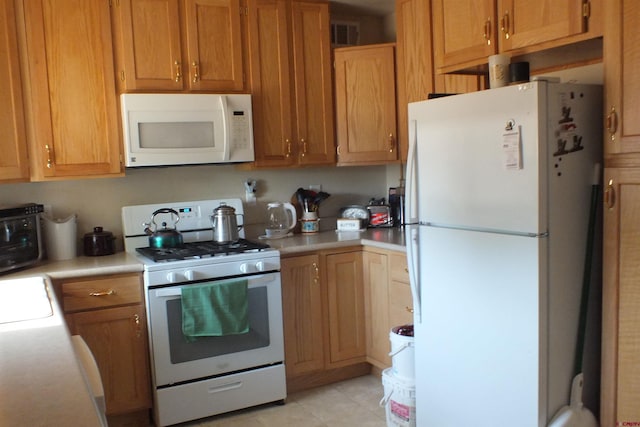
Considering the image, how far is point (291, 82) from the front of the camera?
375 centimetres

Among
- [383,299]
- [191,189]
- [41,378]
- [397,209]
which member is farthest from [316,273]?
[41,378]

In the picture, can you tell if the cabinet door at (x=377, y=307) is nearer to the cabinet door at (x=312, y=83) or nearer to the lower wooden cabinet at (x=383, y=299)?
the lower wooden cabinet at (x=383, y=299)

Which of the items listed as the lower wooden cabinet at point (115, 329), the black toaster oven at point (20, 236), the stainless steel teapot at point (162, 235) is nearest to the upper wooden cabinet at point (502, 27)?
the stainless steel teapot at point (162, 235)

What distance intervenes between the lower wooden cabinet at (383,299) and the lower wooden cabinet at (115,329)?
1.31 meters

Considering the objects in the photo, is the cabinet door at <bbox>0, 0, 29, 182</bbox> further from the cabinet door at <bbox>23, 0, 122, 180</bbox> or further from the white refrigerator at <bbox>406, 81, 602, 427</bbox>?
the white refrigerator at <bbox>406, 81, 602, 427</bbox>

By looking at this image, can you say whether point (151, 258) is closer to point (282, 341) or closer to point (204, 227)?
point (204, 227)

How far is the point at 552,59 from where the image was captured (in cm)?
281

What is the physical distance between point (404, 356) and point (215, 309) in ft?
3.25

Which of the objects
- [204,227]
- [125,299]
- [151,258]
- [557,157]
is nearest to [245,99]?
[204,227]

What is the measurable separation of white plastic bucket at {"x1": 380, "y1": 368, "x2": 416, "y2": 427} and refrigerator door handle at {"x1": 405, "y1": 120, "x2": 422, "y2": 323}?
390 mm

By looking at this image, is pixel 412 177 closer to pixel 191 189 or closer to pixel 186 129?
pixel 186 129

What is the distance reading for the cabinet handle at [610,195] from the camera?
2.25 m

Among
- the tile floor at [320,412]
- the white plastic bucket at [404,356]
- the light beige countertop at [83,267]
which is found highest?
the light beige countertop at [83,267]

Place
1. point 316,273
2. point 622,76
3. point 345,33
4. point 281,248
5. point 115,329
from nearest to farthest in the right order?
point 622,76 < point 115,329 < point 281,248 < point 316,273 < point 345,33
